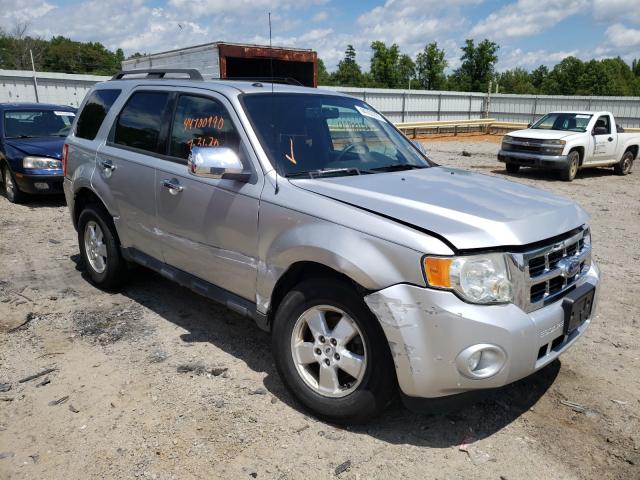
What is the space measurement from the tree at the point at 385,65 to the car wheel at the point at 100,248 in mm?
63984

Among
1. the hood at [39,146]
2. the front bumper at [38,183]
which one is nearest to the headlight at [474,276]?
the front bumper at [38,183]

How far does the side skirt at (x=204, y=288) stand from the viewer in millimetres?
3457

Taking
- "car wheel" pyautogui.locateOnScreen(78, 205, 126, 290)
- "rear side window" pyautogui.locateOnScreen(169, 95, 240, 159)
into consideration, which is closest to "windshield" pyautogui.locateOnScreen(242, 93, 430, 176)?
"rear side window" pyautogui.locateOnScreen(169, 95, 240, 159)

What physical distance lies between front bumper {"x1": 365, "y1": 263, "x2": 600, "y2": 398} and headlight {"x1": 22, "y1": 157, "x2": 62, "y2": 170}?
8127 mm

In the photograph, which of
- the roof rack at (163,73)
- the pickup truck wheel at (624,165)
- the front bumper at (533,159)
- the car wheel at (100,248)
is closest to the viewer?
the roof rack at (163,73)

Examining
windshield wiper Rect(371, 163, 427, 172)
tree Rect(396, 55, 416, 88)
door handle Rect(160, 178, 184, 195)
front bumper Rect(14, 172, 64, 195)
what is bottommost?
front bumper Rect(14, 172, 64, 195)

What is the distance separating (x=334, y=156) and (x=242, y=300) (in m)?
1.17

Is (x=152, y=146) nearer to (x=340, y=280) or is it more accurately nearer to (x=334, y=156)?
(x=334, y=156)

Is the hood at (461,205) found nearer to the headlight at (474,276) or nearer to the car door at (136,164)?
the headlight at (474,276)

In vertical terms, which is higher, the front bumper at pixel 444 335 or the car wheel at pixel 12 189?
the front bumper at pixel 444 335

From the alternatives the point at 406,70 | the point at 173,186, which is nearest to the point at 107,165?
the point at 173,186

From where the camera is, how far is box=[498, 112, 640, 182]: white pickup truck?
1334cm

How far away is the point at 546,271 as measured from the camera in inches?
110

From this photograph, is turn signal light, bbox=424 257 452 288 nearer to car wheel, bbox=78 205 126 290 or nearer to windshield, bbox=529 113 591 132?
car wheel, bbox=78 205 126 290
